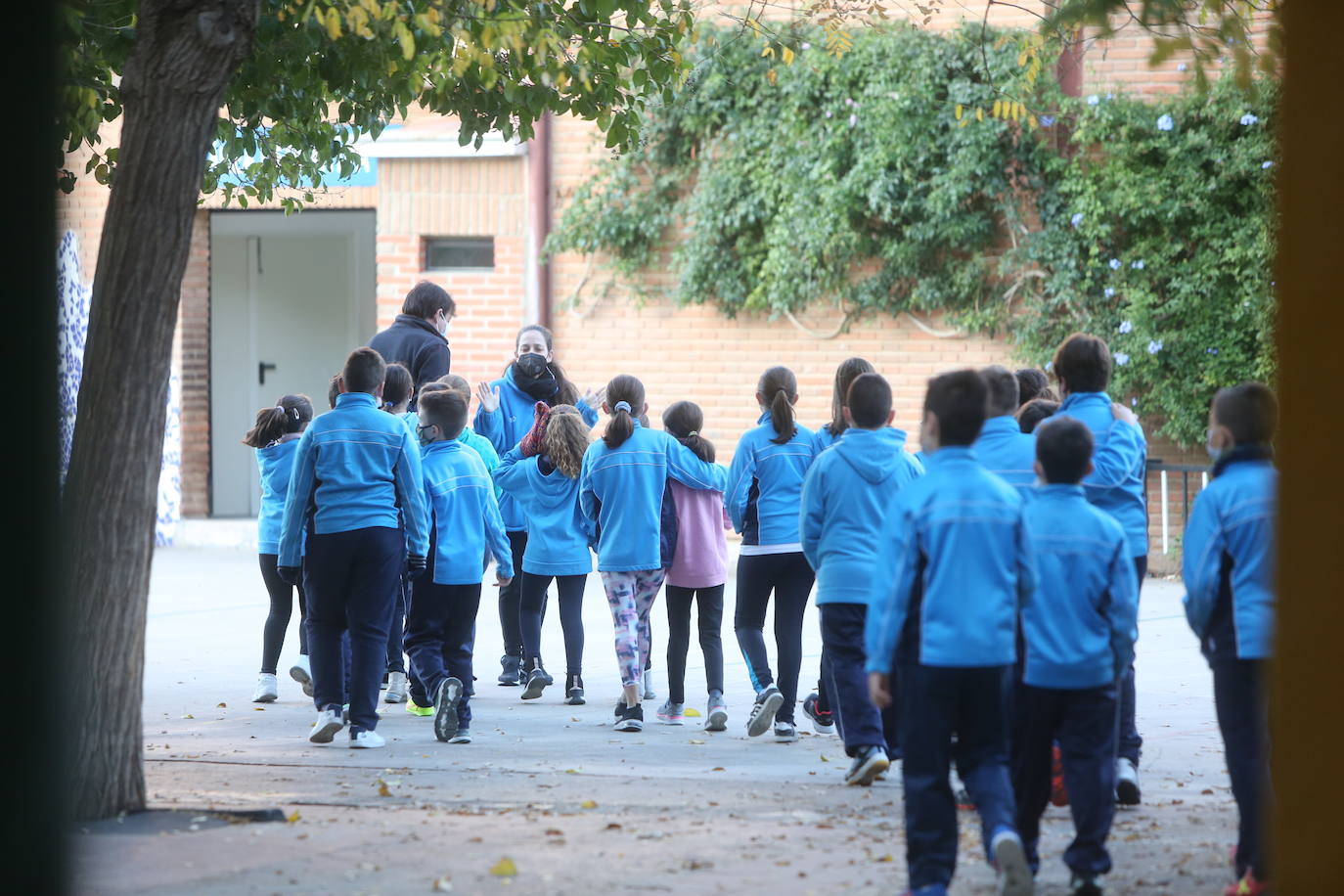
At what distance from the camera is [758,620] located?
7785 mm

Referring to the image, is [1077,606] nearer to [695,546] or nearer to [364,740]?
[695,546]

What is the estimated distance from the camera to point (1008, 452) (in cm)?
617

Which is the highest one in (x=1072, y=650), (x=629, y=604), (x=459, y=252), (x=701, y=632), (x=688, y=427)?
(x=459, y=252)

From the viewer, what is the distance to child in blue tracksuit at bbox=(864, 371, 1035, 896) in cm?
474

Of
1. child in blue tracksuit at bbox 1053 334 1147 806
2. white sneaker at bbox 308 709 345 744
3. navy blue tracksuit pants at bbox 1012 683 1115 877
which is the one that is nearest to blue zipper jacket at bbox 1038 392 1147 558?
child in blue tracksuit at bbox 1053 334 1147 806

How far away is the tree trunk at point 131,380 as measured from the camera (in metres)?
5.81

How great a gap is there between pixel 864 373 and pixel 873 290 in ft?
26.9

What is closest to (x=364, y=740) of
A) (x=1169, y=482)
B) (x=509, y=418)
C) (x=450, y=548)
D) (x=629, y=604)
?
(x=450, y=548)

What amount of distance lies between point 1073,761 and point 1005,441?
1590 mm

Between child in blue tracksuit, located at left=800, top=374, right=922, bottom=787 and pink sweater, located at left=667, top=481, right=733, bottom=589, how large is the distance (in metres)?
1.46

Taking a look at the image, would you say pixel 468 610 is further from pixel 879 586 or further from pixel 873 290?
pixel 873 290

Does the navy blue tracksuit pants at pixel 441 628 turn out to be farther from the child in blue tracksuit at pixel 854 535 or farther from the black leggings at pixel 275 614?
the child in blue tracksuit at pixel 854 535

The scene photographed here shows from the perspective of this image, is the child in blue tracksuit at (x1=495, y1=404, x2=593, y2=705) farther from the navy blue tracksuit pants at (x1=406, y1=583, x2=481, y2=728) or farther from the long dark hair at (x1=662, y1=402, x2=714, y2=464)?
the navy blue tracksuit pants at (x1=406, y1=583, x2=481, y2=728)

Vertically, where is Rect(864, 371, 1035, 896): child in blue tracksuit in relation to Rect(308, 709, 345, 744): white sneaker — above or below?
above
